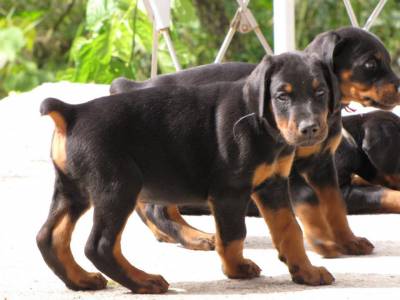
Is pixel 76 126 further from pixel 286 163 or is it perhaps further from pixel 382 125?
pixel 382 125

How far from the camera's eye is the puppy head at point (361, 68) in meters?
5.57

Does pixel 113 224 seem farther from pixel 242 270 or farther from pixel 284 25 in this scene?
pixel 284 25

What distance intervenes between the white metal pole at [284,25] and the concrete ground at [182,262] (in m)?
2.03

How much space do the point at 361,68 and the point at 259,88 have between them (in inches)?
38.3

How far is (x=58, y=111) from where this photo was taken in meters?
4.67

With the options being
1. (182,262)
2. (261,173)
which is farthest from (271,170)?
(182,262)

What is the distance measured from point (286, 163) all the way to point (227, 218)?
0.38 meters

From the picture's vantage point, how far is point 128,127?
4773 mm

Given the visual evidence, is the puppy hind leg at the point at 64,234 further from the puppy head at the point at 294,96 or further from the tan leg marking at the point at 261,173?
the puppy head at the point at 294,96

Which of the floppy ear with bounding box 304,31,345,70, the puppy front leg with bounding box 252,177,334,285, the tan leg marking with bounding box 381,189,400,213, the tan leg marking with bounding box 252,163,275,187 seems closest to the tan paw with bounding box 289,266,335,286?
the puppy front leg with bounding box 252,177,334,285

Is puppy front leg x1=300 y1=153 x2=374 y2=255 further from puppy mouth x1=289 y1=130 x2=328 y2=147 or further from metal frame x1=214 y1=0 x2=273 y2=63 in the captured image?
metal frame x1=214 y1=0 x2=273 y2=63

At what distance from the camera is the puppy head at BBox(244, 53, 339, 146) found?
4602 mm

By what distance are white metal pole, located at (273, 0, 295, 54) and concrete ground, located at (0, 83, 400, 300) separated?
2.03m

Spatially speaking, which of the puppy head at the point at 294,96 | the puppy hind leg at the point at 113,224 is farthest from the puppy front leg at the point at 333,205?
the puppy hind leg at the point at 113,224
